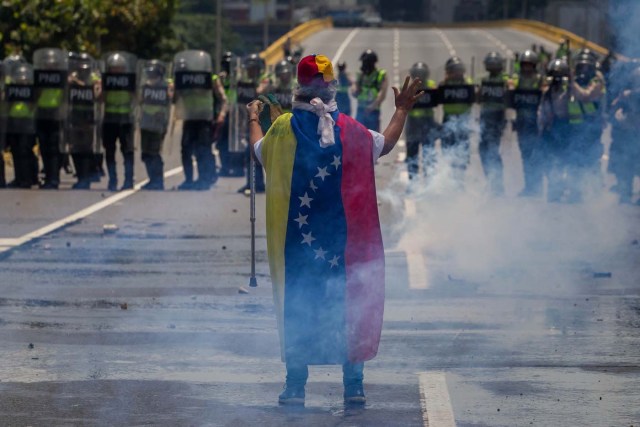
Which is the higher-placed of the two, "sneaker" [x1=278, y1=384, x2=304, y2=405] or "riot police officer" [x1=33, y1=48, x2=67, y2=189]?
"sneaker" [x1=278, y1=384, x2=304, y2=405]

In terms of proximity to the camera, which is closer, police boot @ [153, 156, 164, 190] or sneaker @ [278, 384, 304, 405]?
sneaker @ [278, 384, 304, 405]

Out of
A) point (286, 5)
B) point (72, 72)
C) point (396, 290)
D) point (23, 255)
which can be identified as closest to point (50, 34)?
point (72, 72)

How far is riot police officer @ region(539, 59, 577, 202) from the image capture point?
18203 millimetres

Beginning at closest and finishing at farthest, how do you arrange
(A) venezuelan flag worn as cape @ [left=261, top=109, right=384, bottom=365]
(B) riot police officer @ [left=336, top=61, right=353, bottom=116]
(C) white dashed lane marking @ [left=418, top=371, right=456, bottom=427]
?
(C) white dashed lane marking @ [left=418, top=371, right=456, bottom=427] < (A) venezuelan flag worn as cape @ [left=261, top=109, right=384, bottom=365] < (B) riot police officer @ [left=336, top=61, right=353, bottom=116]

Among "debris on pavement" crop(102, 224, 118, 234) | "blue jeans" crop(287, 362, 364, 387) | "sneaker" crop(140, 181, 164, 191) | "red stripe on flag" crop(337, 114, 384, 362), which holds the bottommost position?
"sneaker" crop(140, 181, 164, 191)

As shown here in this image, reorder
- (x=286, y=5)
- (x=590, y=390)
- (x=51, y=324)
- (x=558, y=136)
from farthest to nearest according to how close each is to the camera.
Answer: (x=286, y=5), (x=558, y=136), (x=51, y=324), (x=590, y=390)

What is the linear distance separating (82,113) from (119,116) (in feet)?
2.24

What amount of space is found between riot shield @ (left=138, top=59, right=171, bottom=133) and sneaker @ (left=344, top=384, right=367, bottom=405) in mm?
12925

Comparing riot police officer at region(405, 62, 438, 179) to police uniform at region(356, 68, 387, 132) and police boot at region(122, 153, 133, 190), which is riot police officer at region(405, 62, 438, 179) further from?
police boot at region(122, 153, 133, 190)

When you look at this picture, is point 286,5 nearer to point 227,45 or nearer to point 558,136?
point 227,45

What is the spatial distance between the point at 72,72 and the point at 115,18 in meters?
20.1

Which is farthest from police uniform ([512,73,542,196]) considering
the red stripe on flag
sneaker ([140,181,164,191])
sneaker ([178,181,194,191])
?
the red stripe on flag

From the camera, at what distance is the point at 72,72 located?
20.6m

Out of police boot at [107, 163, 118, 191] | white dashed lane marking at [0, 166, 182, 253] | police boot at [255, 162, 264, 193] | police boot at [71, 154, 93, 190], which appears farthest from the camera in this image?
police boot at [71, 154, 93, 190]
